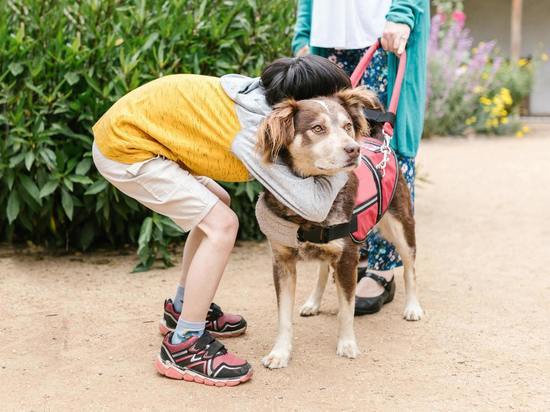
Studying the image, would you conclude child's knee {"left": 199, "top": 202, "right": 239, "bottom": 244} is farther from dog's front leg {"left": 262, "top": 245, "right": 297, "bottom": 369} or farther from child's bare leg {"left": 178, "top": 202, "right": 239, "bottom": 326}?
dog's front leg {"left": 262, "top": 245, "right": 297, "bottom": 369}

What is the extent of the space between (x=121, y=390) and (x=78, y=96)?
7.87 ft

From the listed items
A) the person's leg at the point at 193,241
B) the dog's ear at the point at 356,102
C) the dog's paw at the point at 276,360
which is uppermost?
the dog's ear at the point at 356,102

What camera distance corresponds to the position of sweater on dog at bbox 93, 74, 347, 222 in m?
3.14

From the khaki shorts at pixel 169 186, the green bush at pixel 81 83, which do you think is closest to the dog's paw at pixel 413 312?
the khaki shorts at pixel 169 186

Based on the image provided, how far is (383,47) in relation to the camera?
13.1 feet

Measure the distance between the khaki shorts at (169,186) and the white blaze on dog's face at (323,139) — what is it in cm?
45

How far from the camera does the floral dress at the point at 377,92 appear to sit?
4.29 metres

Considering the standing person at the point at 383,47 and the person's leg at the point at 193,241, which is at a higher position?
the standing person at the point at 383,47

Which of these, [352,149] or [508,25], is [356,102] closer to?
[352,149]

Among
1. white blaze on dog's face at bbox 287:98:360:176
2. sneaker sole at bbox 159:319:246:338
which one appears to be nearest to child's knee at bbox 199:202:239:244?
white blaze on dog's face at bbox 287:98:360:176

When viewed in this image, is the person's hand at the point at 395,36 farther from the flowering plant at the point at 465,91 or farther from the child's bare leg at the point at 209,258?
the flowering plant at the point at 465,91

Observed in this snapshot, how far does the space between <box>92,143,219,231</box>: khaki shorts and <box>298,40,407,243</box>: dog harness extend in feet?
1.52

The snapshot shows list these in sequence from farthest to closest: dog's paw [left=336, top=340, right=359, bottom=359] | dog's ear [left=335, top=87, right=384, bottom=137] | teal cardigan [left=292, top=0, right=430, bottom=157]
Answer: teal cardigan [left=292, top=0, right=430, bottom=157] → dog's paw [left=336, top=340, right=359, bottom=359] → dog's ear [left=335, top=87, right=384, bottom=137]

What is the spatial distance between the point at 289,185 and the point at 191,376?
37.0 inches
